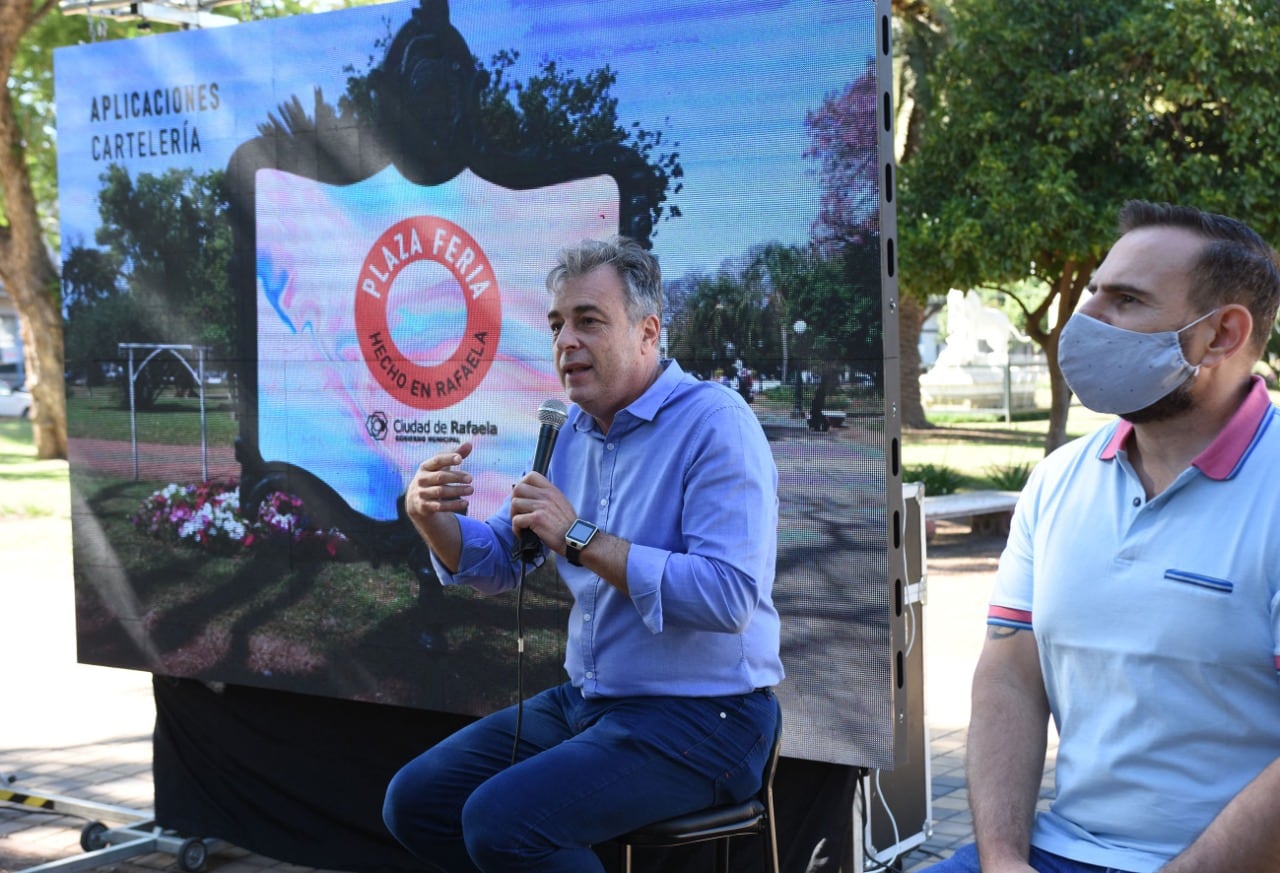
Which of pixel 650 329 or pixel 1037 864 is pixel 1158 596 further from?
pixel 650 329

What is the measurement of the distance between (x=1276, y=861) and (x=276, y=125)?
390 centimetres

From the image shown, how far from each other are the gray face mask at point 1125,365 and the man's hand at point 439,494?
1426mm

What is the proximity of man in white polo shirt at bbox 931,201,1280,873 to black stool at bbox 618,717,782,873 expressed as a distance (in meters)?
0.75

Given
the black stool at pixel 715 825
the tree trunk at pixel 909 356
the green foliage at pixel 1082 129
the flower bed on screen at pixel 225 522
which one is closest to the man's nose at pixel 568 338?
the black stool at pixel 715 825

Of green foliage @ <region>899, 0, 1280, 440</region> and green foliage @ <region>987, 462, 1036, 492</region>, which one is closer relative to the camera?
green foliage @ <region>899, 0, 1280, 440</region>

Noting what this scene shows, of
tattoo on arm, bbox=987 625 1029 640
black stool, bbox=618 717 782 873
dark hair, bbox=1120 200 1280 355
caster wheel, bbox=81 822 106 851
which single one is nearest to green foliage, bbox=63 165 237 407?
caster wheel, bbox=81 822 106 851

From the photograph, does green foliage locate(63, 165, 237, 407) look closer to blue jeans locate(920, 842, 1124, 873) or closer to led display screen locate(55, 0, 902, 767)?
led display screen locate(55, 0, 902, 767)

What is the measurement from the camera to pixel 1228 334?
7.76 ft

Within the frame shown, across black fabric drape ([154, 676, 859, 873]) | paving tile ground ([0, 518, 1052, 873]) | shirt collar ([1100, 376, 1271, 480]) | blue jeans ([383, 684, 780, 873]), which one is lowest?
paving tile ground ([0, 518, 1052, 873])

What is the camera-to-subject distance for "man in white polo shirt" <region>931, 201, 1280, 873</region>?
7.29 feet

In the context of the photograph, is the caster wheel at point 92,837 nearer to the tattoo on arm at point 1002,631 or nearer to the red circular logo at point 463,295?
the red circular logo at point 463,295

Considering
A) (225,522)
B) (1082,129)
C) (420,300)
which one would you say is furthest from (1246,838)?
(1082,129)

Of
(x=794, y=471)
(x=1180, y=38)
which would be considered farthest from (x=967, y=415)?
(x=794, y=471)

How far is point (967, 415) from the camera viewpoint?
37875mm
